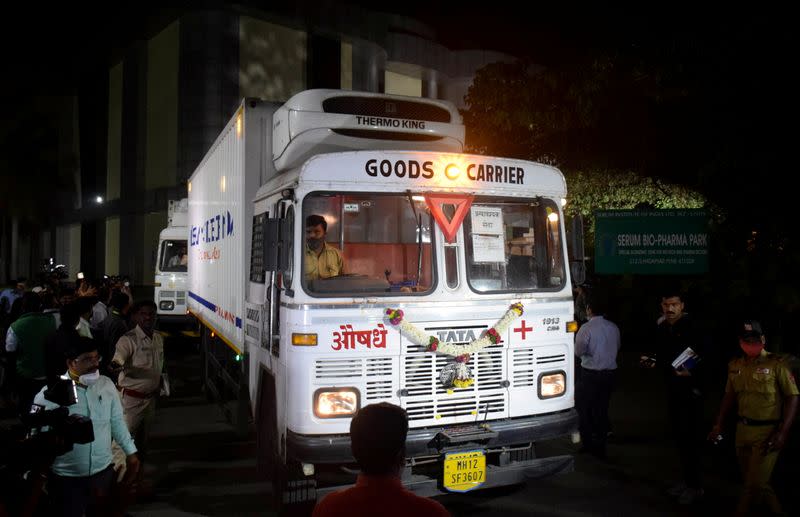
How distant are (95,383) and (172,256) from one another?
1495cm

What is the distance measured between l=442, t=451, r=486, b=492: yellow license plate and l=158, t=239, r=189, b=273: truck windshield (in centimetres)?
1481

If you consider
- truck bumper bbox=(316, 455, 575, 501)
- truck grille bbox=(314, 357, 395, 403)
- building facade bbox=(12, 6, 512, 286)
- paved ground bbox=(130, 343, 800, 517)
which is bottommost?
paved ground bbox=(130, 343, 800, 517)

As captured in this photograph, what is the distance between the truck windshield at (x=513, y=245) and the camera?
616 cm

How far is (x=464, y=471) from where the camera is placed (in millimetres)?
5492

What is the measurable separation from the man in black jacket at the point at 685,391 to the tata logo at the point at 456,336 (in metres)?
2.07

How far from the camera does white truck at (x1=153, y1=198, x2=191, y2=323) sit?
61.9ft

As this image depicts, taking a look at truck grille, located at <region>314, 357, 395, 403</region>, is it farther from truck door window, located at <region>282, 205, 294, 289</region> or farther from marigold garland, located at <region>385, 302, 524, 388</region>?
truck door window, located at <region>282, 205, 294, 289</region>

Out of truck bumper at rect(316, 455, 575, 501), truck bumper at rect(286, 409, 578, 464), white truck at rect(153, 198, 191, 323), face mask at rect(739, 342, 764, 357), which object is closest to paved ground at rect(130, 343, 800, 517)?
truck bumper at rect(316, 455, 575, 501)

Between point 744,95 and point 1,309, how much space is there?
1259cm

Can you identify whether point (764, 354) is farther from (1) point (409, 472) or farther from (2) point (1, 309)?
(2) point (1, 309)


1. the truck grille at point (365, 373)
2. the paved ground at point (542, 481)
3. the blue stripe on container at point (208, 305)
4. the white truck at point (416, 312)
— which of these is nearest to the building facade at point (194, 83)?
the blue stripe on container at point (208, 305)

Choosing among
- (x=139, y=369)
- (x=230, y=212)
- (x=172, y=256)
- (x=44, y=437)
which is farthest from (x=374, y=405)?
(x=172, y=256)

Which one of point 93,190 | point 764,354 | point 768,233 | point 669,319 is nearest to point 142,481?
point 669,319

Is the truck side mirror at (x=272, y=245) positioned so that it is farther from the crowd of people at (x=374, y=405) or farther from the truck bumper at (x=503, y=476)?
the truck bumper at (x=503, y=476)
